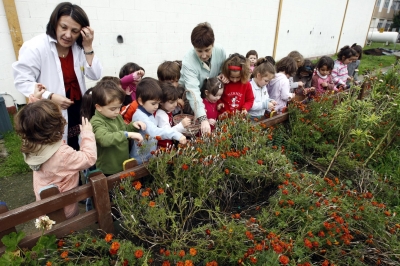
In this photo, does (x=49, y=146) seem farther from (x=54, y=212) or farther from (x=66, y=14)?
(x=66, y=14)

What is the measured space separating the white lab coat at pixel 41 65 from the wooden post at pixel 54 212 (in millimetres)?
896

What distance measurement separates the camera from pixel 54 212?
1834mm

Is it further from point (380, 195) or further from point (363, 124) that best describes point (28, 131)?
point (380, 195)

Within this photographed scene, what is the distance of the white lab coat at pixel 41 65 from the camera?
2.31 m

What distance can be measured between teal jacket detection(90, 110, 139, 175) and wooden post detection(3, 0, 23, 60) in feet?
11.3

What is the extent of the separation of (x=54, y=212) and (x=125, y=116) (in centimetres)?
Answer: 120

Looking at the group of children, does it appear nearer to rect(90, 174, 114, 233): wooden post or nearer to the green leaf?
rect(90, 174, 114, 233): wooden post

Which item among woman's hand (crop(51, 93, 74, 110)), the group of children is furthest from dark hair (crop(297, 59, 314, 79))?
woman's hand (crop(51, 93, 74, 110))

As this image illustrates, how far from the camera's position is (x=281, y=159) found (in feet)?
8.18

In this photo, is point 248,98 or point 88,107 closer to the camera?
point 88,107

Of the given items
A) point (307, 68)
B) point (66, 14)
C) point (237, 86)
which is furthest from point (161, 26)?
point (66, 14)

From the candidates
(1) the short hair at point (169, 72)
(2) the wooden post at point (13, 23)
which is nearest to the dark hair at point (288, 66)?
(1) the short hair at point (169, 72)

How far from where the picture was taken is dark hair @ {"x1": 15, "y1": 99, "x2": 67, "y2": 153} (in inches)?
67.2

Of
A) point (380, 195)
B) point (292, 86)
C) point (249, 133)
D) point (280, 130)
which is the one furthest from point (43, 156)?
point (292, 86)
